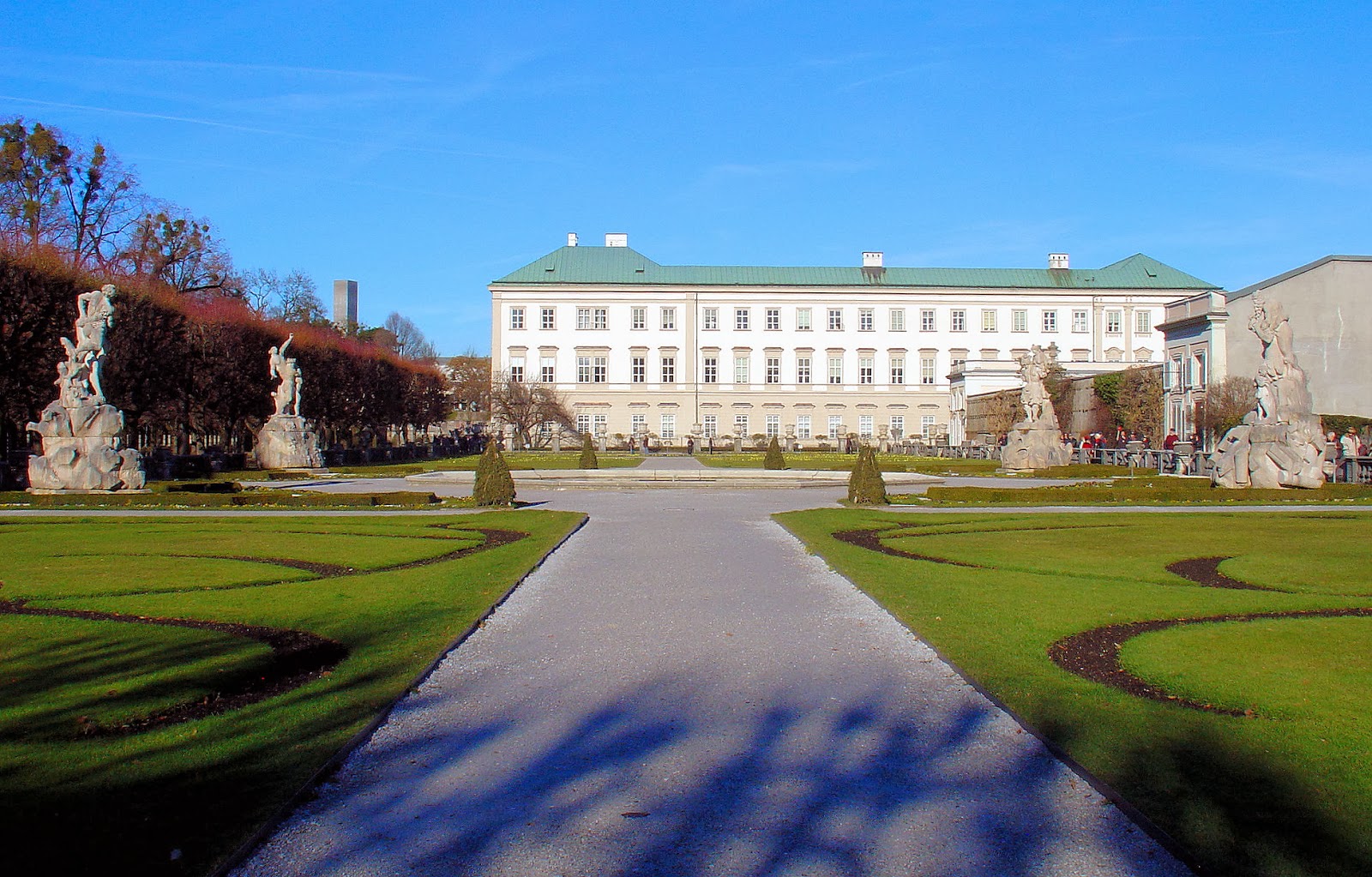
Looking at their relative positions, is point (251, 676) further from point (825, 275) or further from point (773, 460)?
point (825, 275)

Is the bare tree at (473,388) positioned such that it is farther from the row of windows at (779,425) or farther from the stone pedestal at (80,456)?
the stone pedestal at (80,456)

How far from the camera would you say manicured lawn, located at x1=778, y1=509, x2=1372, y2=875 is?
4355 millimetres

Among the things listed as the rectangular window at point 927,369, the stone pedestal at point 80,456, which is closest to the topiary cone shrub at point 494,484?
the stone pedestal at point 80,456

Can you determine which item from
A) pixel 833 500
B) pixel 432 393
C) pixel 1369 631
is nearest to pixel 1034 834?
pixel 1369 631

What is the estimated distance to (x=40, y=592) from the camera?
10125 mm

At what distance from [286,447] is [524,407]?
84.9 ft

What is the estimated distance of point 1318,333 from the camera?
45469mm

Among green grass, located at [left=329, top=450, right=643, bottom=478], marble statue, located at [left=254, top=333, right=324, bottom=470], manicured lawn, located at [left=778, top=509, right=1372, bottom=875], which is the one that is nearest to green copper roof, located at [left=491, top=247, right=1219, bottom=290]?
green grass, located at [left=329, top=450, right=643, bottom=478]

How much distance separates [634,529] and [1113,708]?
11.5 m

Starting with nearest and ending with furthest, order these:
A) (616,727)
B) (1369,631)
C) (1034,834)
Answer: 1. (1034,834)
2. (616,727)
3. (1369,631)

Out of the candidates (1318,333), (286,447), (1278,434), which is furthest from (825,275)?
(1278,434)

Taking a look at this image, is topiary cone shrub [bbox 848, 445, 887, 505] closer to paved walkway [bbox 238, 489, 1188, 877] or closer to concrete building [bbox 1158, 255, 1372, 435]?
paved walkway [bbox 238, 489, 1188, 877]

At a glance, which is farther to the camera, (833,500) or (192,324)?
(192,324)

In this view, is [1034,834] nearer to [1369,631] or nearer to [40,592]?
[1369,631]
